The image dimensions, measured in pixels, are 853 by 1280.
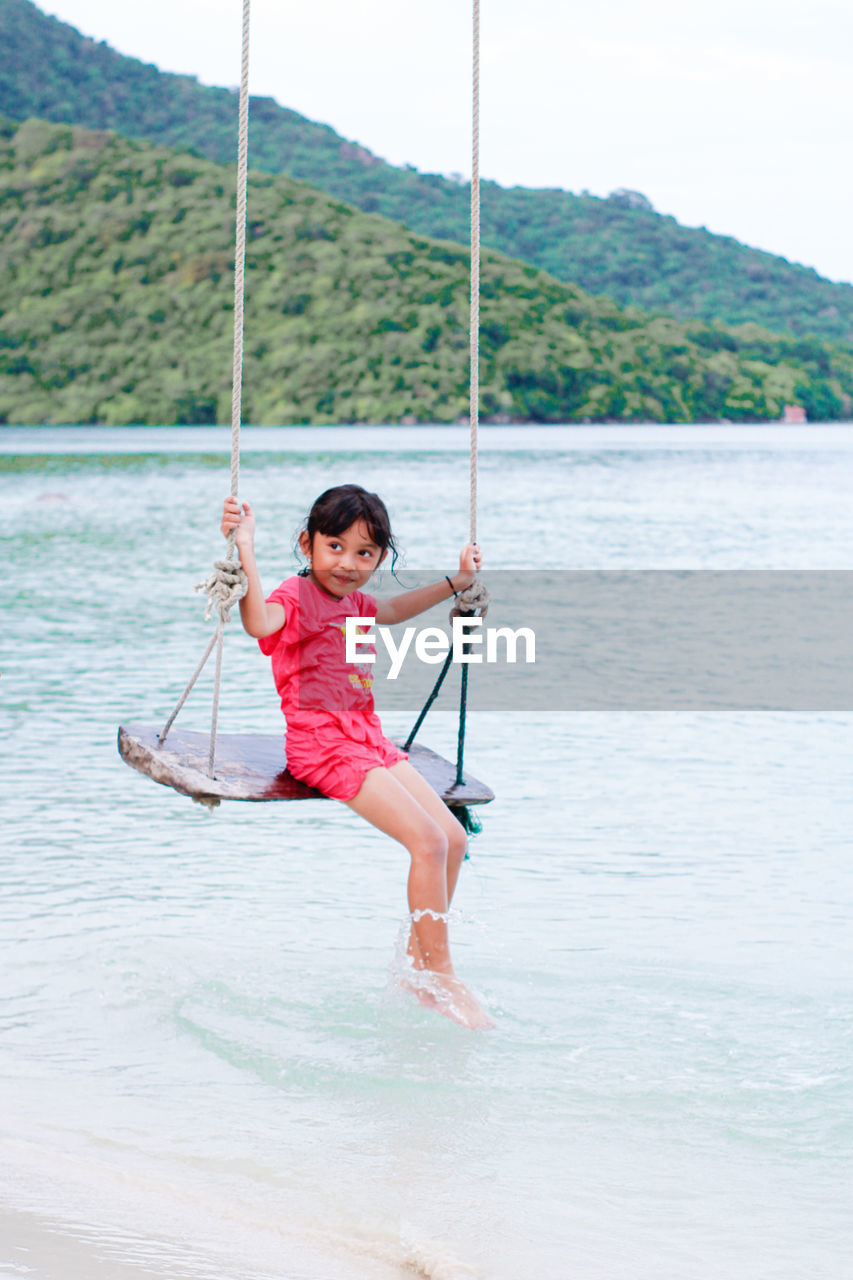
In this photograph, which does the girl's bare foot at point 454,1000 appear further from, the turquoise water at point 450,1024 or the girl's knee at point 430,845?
the girl's knee at point 430,845

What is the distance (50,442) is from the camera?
67.3 meters

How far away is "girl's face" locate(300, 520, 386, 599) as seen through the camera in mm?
3891

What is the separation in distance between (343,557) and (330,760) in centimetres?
49

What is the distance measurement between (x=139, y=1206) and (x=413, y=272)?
77615 mm

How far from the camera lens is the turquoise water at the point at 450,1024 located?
10.2 ft

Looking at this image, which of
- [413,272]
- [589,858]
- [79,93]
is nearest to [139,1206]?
[589,858]

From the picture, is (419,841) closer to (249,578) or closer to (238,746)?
(238,746)

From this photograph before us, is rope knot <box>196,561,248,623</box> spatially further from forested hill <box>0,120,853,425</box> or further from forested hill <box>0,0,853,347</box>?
forested hill <box>0,0,853,347</box>

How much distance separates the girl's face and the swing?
21 cm

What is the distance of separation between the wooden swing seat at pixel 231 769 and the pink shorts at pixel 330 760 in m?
0.03

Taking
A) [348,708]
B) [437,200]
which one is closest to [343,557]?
[348,708]

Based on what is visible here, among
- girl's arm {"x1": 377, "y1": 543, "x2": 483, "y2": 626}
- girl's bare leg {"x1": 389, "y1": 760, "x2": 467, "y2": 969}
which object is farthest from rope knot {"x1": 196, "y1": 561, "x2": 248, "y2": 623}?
girl's bare leg {"x1": 389, "y1": 760, "x2": 467, "y2": 969}

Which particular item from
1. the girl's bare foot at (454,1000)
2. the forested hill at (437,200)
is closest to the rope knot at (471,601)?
the girl's bare foot at (454,1000)

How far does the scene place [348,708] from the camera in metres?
3.95
